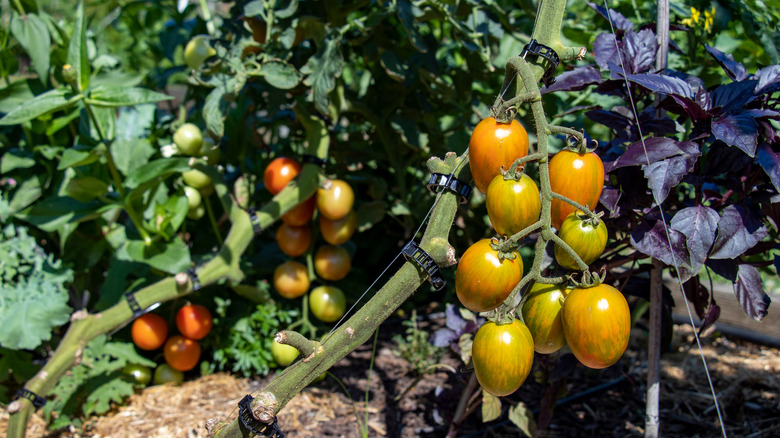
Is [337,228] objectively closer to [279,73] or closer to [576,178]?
[279,73]

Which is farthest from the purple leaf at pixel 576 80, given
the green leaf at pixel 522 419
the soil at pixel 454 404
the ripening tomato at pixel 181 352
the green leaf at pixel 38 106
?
the ripening tomato at pixel 181 352

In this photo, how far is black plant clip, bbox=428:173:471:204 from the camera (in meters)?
0.96

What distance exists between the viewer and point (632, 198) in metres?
1.10

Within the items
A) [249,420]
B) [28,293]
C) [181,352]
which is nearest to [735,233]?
[249,420]

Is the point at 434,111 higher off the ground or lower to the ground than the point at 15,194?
higher

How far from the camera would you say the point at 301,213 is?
6.25ft

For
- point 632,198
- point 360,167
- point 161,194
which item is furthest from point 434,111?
point 632,198

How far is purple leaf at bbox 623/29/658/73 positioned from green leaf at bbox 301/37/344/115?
30.6 inches

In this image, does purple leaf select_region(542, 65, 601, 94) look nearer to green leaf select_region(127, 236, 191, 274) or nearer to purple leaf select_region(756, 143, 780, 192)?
purple leaf select_region(756, 143, 780, 192)

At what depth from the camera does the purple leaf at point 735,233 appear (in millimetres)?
1045

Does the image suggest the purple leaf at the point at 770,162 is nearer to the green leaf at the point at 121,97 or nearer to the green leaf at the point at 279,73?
the green leaf at the point at 279,73

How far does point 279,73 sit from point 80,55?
0.56 meters

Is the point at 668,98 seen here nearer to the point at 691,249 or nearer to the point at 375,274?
the point at 691,249

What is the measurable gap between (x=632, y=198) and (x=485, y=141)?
41cm
